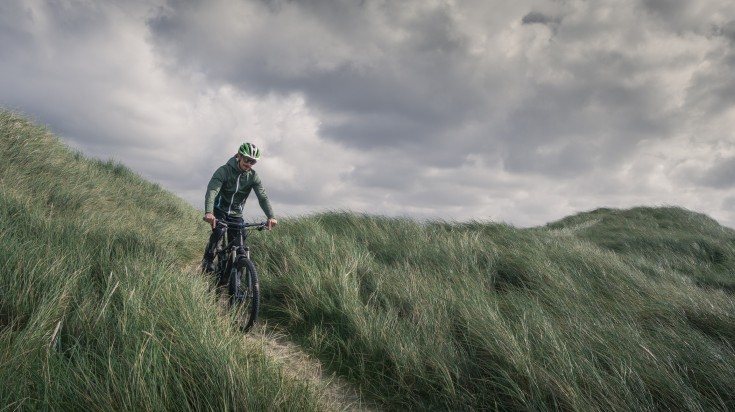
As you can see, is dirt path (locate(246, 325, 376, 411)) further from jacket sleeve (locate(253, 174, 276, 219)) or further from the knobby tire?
jacket sleeve (locate(253, 174, 276, 219))

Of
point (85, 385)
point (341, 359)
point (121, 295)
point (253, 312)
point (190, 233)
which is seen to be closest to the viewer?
point (85, 385)

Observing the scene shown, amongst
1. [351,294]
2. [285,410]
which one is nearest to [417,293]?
[351,294]

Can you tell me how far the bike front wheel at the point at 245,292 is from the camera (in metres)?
4.98

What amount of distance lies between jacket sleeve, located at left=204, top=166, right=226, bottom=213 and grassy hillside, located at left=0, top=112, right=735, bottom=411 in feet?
2.92

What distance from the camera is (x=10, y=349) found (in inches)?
117

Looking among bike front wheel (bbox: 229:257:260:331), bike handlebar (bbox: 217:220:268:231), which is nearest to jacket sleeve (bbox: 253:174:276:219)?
bike handlebar (bbox: 217:220:268:231)

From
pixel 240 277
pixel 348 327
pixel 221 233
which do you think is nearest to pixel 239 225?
pixel 221 233

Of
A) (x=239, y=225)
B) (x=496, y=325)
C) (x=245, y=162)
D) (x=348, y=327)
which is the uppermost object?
(x=245, y=162)

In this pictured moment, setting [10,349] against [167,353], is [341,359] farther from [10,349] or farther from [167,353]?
[10,349]

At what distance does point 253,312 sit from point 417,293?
195 cm

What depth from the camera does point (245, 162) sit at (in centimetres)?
599

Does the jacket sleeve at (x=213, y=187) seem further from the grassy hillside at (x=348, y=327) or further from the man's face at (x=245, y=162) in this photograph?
the grassy hillside at (x=348, y=327)

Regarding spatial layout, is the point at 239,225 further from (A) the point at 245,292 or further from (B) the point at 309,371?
(B) the point at 309,371

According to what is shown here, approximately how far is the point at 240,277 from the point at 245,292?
13.2 inches
